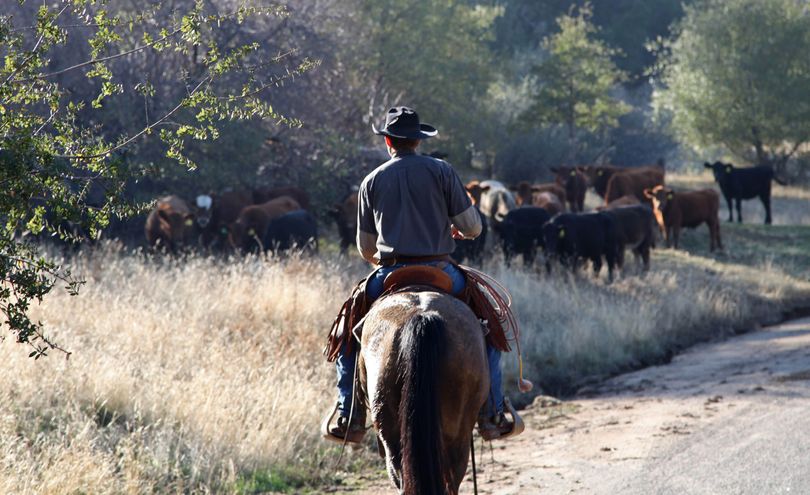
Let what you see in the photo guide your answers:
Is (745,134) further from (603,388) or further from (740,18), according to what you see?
(603,388)

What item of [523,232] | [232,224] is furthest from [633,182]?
[232,224]

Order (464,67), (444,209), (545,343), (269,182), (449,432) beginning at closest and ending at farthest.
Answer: (449,432) → (444,209) → (545,343) → (269,182) → (464,67)

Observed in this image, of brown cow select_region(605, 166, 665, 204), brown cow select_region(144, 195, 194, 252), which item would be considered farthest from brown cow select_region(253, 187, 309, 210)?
brown cow select_region(605, 166, 665, 204)

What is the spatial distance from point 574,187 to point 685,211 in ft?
16.9

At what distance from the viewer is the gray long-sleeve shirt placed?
680cm

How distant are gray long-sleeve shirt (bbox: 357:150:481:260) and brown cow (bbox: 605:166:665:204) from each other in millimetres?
25415

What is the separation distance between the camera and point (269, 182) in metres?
27.3

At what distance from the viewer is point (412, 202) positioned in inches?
268

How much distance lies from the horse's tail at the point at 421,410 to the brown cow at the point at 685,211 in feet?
73.4

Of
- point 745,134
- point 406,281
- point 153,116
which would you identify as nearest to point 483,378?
point 406,281

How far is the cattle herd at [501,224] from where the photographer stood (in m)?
21.5

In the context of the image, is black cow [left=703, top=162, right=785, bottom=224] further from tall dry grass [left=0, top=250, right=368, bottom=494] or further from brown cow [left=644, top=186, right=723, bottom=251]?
tall dry grass [left=0, top=250, right=368, bottom=494]

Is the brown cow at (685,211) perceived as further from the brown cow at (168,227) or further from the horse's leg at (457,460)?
the horse's leg at (457,460)

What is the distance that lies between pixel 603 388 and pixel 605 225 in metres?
8.29
